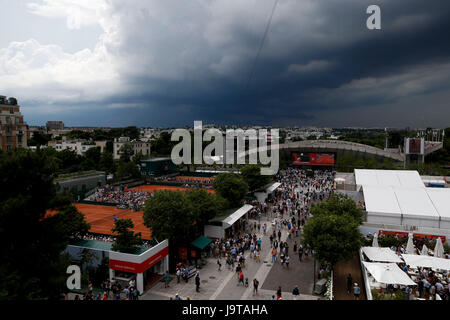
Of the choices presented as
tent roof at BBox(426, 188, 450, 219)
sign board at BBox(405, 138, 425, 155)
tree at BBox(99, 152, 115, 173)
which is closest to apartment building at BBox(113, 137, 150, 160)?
tree at BBox(99, 152, 115, 173)

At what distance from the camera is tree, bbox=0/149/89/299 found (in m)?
9.70

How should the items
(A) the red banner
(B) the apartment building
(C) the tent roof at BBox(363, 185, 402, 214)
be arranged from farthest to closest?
1. (B) the apartment building
2. (C) the tent roof at BBox(363, 185, 402, 214)
3. (A) the red banner

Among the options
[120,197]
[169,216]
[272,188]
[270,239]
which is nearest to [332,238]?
[270,239]

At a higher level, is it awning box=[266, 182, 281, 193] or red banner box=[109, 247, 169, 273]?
awning box=[266, 182, 281, 193]

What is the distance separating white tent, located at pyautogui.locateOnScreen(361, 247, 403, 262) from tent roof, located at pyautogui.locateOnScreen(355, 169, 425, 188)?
565 inches

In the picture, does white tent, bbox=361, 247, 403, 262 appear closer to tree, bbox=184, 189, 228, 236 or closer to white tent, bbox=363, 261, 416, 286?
white tent, bbox=363, 261, 416, 286

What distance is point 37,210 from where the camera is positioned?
34.7 ft

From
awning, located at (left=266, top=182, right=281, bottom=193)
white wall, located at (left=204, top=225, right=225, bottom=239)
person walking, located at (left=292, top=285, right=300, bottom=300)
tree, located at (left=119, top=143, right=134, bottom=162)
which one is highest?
tree, located at (left=119, top=143, right=134, bottom=162)

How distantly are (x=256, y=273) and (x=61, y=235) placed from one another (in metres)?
10.6

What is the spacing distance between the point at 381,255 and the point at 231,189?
45.1 ft

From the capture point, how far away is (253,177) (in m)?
34.6

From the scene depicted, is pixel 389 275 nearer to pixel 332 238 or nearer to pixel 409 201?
pixel 332 238

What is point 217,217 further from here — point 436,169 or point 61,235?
point 436,169

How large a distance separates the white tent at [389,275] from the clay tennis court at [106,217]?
52.2ft
